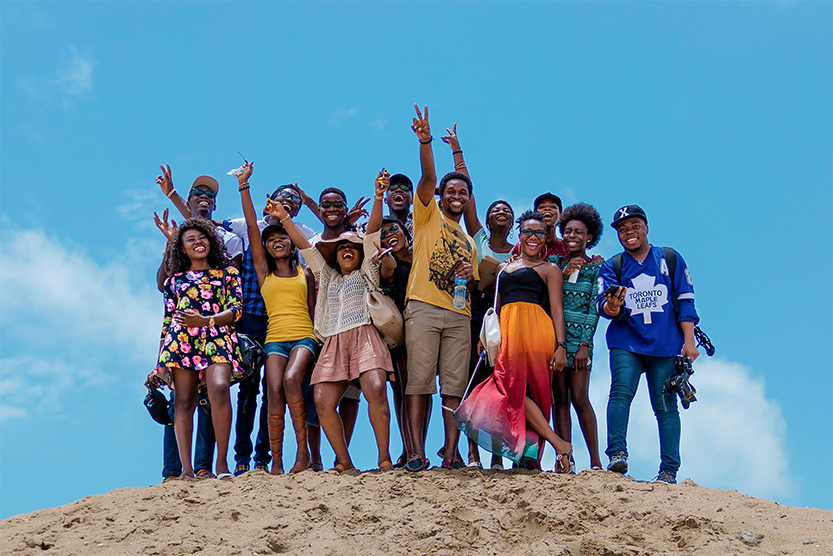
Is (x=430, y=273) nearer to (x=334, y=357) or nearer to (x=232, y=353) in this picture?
(x=334, y=357)

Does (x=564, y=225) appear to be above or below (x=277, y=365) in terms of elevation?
above

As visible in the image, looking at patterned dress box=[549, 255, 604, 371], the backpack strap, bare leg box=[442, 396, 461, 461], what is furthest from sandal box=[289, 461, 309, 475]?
the backpack strap

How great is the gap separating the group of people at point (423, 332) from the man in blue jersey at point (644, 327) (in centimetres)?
1

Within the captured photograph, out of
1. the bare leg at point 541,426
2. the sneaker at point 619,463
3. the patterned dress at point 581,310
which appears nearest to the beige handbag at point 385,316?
the bare leg at point 541,426

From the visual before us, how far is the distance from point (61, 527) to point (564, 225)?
5434 millimetres

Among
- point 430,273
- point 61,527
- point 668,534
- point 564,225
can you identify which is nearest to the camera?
point 668,534

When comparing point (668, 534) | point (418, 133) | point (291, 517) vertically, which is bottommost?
point (668, 534)

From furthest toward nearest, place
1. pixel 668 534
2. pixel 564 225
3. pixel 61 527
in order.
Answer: pixel 564 225 → pixel 61 527 → pixel 668 534

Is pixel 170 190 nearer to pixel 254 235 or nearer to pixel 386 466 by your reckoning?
pixel 254 235

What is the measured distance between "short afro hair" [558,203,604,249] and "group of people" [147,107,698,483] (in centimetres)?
2

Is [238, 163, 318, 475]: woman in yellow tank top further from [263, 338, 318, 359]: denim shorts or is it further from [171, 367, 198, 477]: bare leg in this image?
[171, 367, 198, 477]: bare leg

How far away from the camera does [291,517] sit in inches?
264

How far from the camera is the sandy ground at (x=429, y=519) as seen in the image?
627cm

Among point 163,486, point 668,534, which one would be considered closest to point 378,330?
point 163,486
